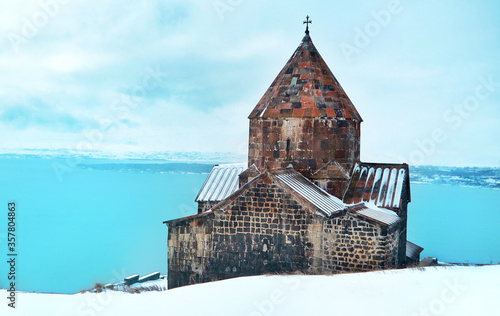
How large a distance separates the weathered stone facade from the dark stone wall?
6.30 ft

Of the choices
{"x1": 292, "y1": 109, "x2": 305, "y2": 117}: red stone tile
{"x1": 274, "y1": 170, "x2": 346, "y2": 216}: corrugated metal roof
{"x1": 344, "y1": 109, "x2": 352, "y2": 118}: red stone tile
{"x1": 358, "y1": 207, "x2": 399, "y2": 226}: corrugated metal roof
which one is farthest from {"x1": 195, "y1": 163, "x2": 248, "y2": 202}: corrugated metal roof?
{"x1": 358, "y1": 207, "x2": 399, "y2": 226}: corrugated metal roof

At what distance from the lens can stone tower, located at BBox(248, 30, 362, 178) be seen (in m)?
10.6

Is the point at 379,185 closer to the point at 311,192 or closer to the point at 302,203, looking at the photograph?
the point at 311,192

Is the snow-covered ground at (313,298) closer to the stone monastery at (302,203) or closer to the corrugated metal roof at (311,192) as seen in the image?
the stone monastery at (302,203)

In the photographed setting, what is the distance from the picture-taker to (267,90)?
11.5 m

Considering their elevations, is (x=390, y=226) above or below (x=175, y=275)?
above

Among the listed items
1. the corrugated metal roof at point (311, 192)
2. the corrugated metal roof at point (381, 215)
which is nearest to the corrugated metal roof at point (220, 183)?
the corrugated metal roof at point (311, 192)

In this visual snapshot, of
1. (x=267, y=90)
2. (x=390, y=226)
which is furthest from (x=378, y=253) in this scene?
(x=267, y=90)

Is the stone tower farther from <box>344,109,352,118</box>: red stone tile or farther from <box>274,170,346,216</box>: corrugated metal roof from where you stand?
<box>274,170,346,216</box>: corrugated metal roof

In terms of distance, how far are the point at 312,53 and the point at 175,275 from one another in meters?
5.87

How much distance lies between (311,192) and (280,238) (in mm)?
1183

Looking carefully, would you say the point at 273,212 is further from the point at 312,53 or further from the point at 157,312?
the point at 312,53

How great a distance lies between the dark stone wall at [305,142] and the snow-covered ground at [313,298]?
3771 mm

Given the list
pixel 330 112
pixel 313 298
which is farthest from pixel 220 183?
pixel 313 298
